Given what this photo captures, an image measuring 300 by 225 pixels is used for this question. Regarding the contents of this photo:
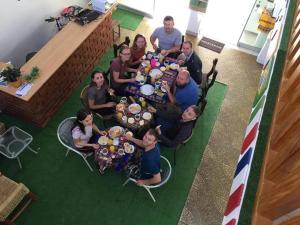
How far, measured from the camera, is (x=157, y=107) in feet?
16.4

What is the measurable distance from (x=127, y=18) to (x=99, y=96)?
404 cm

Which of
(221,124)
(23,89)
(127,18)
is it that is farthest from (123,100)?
(127,18)

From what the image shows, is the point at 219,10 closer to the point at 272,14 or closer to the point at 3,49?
the point at 272,14

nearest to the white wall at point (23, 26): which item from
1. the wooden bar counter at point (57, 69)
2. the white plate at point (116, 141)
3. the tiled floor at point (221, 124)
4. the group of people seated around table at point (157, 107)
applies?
the wooden bar counter at point (57, 69)

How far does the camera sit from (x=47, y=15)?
21.0 feet

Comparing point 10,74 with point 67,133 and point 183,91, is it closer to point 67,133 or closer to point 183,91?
point 67,133

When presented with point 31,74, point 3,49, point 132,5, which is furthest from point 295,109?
point 132,5

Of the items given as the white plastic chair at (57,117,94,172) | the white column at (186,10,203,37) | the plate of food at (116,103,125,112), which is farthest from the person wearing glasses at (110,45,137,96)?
the white column at (186,10,203,37)

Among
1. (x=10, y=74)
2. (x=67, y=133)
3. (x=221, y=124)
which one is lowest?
(x=221, y=124)

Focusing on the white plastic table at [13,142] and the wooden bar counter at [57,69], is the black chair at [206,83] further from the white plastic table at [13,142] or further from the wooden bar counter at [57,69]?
the white plastic table at [13,142]

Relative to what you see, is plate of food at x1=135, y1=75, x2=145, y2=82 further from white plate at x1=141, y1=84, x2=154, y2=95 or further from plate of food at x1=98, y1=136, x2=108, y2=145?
plate of food at x1=98, y1=136, x2=108, y2=145

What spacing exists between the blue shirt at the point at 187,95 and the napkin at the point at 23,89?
269 centimetres

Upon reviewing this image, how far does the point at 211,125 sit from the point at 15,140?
3920 mm

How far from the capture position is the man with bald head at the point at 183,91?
487 cm
